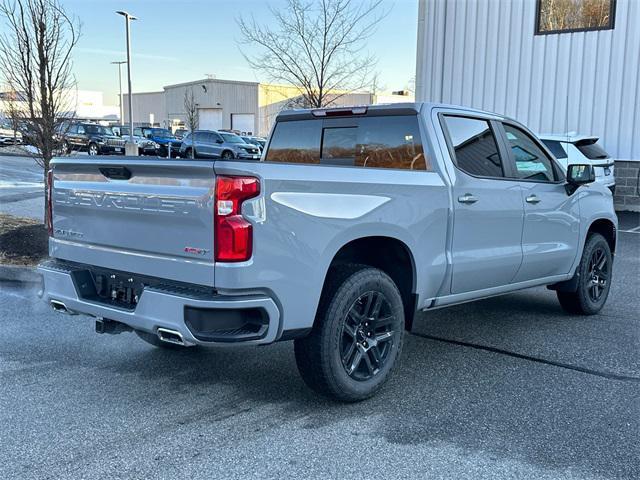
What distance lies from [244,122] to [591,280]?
54.1m

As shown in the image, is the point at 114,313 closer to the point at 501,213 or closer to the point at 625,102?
the point at 501,213

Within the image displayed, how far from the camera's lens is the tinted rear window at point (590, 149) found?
12289 mm

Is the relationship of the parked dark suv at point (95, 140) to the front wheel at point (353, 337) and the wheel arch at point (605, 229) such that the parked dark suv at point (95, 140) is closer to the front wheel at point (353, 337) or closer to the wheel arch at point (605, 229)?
the wheel arch at point (605, 229)

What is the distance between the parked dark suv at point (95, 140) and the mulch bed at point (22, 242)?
23.8 meters

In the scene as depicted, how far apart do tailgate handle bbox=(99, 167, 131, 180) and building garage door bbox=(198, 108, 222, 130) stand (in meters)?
57.8

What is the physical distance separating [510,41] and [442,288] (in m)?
12.9

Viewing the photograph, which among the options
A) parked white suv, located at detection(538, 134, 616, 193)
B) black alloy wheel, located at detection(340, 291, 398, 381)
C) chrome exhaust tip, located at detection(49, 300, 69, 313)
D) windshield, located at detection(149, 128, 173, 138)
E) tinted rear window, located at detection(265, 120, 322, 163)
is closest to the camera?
black alloy wheel, located at detection(340, 291, 398, 381)

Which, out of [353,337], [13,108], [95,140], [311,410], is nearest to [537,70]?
[13,108]

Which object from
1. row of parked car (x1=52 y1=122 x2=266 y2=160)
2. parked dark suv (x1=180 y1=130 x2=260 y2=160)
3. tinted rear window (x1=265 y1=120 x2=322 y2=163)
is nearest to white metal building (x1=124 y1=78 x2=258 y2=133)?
row of parked car (x1=52 y1=122 x2=266 y2=160)

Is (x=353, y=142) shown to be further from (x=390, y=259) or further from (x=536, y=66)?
(x=536, y=66)

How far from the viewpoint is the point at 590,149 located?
12.5m

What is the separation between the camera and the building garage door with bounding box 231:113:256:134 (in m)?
58.2

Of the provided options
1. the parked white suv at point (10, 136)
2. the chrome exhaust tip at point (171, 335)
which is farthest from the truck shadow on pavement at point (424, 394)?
the parked white suv at point (10, 136)

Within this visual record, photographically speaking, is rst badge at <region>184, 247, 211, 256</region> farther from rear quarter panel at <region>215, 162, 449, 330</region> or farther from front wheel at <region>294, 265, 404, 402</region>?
front wheel at <region>294, 265, 404, 402</region>
